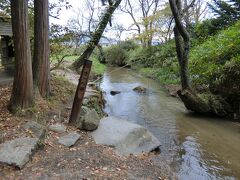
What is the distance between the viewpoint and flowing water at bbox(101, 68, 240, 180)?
229 inches

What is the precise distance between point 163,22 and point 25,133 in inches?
1008

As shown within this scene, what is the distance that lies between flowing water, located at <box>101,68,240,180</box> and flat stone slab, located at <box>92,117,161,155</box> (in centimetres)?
48

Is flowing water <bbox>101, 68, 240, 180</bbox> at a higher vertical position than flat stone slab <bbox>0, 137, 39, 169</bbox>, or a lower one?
lower

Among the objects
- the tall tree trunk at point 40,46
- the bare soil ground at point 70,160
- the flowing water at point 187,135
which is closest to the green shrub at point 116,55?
the flowing water at point 187,135

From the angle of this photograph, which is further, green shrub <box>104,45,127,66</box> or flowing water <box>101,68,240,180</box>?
green shrub <box>104,45,127,66</box>

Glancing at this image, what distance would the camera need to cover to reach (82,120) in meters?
6.57

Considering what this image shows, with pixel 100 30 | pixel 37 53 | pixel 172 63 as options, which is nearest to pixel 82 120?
pixel 37 53

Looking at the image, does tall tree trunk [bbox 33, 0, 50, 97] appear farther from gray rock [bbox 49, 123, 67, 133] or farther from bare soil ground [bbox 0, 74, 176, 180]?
gray rock [bbox 49, 123, 67, 133]

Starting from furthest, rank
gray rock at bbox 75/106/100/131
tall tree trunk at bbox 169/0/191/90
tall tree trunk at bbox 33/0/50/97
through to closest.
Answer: tall tree trunk at bbox 169/0/191/90 < tall tree trunk at bbox 33/0/50/97 < gray rock at bbox 75/106/100/131

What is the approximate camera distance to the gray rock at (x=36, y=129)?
218 inches

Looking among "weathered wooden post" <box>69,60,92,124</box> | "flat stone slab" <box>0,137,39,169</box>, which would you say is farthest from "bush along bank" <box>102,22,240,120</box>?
"flat stone slab" <box>0,137,39,169</box>

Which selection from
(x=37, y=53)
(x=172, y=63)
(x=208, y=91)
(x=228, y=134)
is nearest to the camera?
(x=37, y=53)

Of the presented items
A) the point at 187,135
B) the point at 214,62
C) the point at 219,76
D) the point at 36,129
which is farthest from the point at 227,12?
the point at 36,129

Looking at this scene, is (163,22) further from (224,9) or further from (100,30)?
(100,30)
